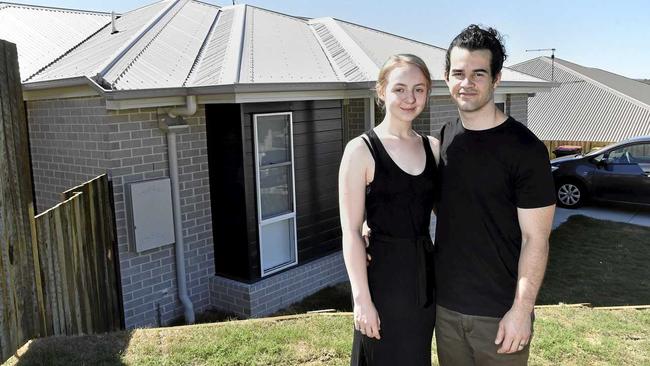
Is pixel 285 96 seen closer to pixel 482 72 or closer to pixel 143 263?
pixel 143 263

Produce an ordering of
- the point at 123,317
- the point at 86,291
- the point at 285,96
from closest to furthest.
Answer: the point at 86,291, the point at 123,317, the point at 285,96

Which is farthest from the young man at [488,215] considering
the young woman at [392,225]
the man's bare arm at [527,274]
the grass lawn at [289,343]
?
the grass lawn at [289,343]

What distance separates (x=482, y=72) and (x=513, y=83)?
20.2ft

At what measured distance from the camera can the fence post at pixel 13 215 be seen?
143 inches

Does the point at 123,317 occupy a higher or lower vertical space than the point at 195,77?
lower

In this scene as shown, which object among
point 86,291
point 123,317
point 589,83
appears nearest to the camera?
point 86,291

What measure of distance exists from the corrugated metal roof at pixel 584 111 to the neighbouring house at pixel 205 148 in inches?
708

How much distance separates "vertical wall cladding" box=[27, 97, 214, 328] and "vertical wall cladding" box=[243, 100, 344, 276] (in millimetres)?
693

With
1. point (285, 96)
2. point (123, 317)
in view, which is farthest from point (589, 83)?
point (123, 317)

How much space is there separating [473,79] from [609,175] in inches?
405

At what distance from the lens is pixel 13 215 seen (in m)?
3.73

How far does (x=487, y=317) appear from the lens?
8.14 feet

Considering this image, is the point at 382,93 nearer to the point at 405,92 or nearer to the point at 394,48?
the point at 405,92

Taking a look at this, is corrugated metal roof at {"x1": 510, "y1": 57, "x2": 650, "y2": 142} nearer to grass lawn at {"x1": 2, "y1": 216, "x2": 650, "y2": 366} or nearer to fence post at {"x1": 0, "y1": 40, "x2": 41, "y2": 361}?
grass lawn at {"x1": 2, "y1": 216, "x2": 650, "y2": 366}
